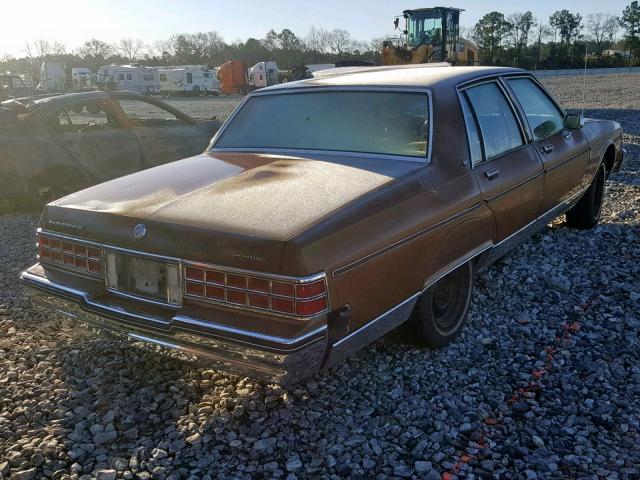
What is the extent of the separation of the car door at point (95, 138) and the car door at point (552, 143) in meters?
4.86

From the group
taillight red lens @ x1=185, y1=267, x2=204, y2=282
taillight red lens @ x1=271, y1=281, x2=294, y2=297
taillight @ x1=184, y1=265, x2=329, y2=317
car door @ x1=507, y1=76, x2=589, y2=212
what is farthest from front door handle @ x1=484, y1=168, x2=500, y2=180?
taillight red lens @ x1=185, y1=267, x2=204, y2=282

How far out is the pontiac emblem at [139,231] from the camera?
2.83 meters

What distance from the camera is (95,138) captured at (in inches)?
295

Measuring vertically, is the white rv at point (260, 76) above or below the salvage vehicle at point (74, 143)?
above

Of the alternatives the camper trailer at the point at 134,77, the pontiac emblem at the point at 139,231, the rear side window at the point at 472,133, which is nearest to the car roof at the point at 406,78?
the rear side window at the point at 472,133

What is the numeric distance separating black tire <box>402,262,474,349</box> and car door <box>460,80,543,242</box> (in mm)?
444

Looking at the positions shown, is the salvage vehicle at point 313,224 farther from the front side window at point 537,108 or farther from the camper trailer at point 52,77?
the camper trailer at point 52,77

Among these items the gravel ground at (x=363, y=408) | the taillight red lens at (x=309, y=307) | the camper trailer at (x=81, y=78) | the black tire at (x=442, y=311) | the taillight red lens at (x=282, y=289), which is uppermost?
the camper trailer at (x=81, y=78)

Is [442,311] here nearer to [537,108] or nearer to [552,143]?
[552,143]

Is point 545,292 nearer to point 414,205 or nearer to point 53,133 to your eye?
point 414,205

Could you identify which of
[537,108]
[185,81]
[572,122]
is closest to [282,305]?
[537,108]

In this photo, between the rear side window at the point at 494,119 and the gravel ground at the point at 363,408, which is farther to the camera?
the rear side window at the point at 494,119

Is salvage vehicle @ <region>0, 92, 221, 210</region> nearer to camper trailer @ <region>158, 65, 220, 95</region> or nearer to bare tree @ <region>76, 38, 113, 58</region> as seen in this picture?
camper trailer @ <region>158, 65, 220, 95</region>

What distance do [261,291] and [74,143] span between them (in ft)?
18.5
